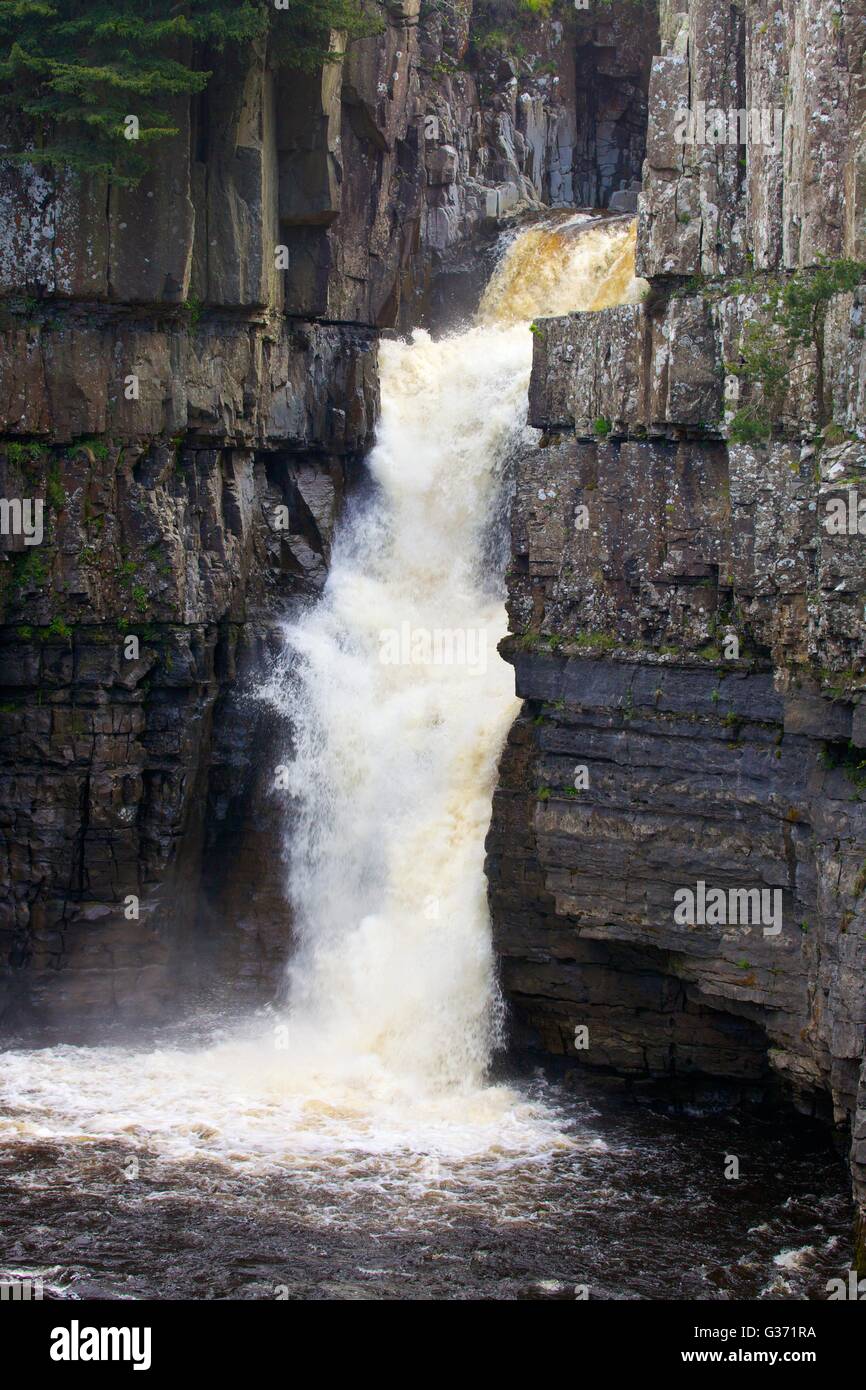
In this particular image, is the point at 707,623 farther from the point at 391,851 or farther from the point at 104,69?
the point at 104,69

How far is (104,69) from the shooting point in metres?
32.1

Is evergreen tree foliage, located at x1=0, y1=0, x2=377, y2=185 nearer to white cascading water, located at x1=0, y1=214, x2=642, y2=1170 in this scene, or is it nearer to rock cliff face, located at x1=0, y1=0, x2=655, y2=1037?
rock cliff face, located at x1=0, y1=0, x2=655, y2=1037

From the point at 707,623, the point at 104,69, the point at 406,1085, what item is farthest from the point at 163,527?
the point at 406,1085

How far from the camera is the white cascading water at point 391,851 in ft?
103

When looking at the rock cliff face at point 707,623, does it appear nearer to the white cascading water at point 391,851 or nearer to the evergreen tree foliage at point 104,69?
the white cascading water at point 391,851

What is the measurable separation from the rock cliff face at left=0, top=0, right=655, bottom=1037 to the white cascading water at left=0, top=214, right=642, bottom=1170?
1.05m

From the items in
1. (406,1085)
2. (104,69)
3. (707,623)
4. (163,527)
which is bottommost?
(406,1085)

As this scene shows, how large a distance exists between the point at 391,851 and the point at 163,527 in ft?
23.9

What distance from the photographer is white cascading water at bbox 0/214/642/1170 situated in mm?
31391

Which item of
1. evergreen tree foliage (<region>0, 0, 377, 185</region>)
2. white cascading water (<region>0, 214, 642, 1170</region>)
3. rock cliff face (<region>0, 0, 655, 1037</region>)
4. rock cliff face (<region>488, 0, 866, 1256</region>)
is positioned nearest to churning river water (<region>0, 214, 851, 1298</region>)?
white cascading water (<region>0, 214, 642, 1170</region>)

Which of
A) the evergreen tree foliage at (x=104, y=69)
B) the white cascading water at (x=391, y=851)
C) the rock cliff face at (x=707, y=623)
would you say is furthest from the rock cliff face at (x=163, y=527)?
the rock cliff face at (x=707, y=623)
